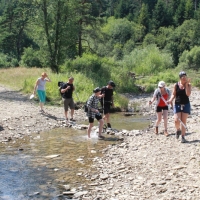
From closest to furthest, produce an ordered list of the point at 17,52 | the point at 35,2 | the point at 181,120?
the point at 181,120 → the point at 35,2 → the point at 17,52

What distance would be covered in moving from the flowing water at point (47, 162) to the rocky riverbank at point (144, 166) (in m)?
0.48

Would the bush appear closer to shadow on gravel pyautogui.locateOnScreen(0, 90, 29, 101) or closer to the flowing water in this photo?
shadow on gravel pyautogui.locateOnScreen(0, 90, 29, 101)

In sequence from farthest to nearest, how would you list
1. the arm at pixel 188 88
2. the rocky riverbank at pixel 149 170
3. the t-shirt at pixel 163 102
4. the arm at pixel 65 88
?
the arm at pixel 65 88
the t-shirt at pixel 163 102
the arm at pixel 188 88
the rocky riverbank at pixel 149 170

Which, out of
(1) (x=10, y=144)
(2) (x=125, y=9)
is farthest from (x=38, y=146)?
(2) (x=125, y=9)

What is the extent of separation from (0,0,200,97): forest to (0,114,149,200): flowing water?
15.1 metres

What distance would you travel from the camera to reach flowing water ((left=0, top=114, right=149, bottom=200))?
8.34 metres

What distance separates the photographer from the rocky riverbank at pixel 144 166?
7.65m

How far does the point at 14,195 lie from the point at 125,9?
133773 millimetres

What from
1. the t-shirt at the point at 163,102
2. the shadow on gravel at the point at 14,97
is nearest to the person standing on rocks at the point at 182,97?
the t-shirt at the point at 163,102

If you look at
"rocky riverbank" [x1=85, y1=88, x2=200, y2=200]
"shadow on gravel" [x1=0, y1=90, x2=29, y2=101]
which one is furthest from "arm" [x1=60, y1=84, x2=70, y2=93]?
"shadow on gravel" [x1=0, y1=90, x2=29, y2=101]

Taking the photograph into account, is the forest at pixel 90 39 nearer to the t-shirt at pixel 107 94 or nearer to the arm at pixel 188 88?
the t-shirt at pixel 107 94

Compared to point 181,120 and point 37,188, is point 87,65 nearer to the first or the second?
point 181,120

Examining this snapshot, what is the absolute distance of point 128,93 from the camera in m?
33.0

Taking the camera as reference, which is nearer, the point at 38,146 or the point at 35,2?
the point at 38,146
